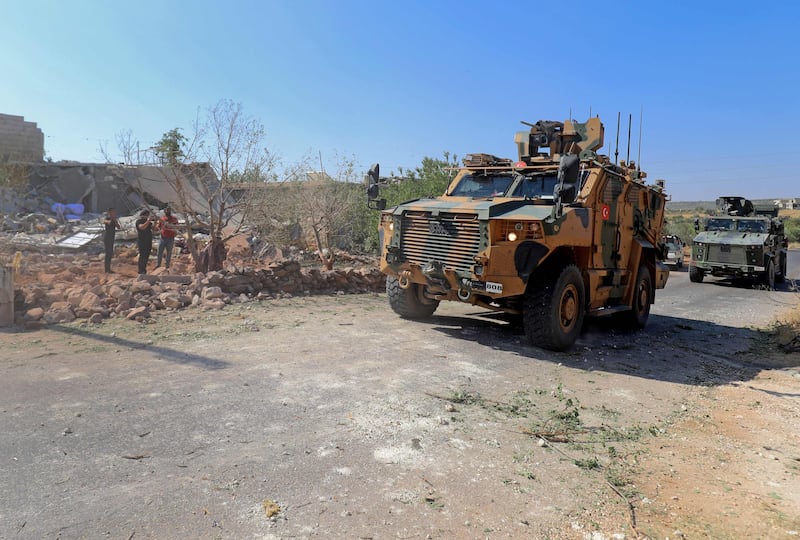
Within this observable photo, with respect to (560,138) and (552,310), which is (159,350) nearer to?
(552,310)

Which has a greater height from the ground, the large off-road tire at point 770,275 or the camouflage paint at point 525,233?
the camouflage paint at point 525,233

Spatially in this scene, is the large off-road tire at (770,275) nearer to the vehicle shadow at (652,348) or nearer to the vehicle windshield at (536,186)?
the vehicle shadow at (652,348)

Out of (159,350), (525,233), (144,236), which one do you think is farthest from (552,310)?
(144,236)

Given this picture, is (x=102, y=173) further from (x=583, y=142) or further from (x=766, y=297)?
(x=766, y=297)

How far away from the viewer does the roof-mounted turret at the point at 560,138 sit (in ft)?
29.4

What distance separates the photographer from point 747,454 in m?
4.21

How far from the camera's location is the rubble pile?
7582 mm

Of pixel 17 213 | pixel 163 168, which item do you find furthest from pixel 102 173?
pixel 163 168

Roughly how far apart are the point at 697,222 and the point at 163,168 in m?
15.5

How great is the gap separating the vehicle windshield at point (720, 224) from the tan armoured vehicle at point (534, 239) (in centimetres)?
1082

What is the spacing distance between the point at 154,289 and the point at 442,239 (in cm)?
452

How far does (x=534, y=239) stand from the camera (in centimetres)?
650

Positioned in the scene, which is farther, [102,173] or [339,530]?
[102,173]

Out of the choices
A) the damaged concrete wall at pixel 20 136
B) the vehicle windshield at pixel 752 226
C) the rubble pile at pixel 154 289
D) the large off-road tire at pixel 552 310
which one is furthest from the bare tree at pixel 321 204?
the damaged concrete wall at pixel 20 136
